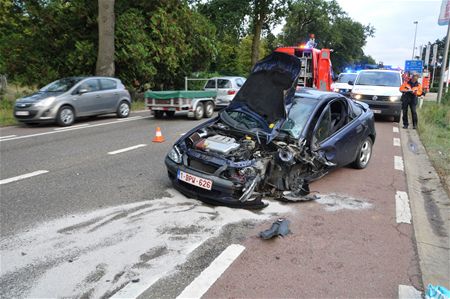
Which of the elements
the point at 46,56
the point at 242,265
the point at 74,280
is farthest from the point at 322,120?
the point at 46,56

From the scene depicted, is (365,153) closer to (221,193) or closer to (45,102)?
(221,193)

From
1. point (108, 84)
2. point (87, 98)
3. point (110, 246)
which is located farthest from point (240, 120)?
point (108, 84)

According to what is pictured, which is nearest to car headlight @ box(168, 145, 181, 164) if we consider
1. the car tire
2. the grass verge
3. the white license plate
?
the white license plate

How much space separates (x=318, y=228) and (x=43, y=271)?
2982 millimetres

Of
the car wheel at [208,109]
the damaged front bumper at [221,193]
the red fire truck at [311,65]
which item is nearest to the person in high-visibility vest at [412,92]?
the red fire truck at [311,65]

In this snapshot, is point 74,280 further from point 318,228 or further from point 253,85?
point 253,85

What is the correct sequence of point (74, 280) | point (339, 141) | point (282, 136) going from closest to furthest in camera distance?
point (74, 280) < point (282, 136) < point (339, 141)

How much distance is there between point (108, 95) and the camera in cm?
1441

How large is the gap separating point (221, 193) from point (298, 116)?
192cm

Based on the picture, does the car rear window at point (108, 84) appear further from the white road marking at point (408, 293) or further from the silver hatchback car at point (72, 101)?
the white road marking at point (408, 293)

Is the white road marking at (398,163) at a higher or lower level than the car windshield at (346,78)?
lower

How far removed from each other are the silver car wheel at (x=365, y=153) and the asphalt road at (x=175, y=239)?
33 cm

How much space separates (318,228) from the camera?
467 cm

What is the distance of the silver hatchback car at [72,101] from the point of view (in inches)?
479
